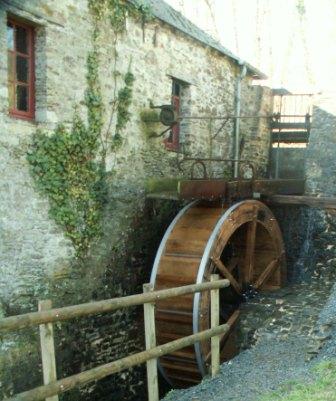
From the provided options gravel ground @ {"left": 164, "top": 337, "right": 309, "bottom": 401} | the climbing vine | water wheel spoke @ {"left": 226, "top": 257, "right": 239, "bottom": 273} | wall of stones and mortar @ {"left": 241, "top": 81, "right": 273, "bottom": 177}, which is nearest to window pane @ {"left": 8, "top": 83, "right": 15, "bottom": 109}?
the climbing vine

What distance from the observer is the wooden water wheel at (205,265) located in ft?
22.2

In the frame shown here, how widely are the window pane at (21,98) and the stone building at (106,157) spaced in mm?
12

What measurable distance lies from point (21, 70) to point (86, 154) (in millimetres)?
1263

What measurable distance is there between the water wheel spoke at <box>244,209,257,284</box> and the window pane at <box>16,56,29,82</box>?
410 centimetres

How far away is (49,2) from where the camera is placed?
19.7ft

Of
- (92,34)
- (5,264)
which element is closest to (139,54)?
(92,34)

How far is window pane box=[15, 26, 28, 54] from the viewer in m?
5.91

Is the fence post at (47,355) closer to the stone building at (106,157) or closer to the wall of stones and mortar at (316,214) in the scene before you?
the stone building at (106,157)

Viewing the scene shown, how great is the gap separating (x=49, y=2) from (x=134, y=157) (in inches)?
94.1

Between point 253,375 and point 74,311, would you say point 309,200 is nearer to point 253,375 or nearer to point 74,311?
point 253,375

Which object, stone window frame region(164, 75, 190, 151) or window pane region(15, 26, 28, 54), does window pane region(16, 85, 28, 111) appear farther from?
stone window frame region(164, 75, 190, 151)

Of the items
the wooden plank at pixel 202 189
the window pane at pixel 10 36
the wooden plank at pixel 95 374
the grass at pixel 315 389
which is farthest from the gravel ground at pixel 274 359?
the window pane at pixel 10 36

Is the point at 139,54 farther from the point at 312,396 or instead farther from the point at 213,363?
the point at 312,396

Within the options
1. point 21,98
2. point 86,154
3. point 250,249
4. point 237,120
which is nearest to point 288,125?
point 237,120
